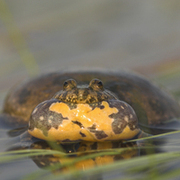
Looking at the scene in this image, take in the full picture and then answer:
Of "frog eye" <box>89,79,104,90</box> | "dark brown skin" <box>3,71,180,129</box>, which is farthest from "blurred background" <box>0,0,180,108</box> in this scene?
"frog eye" <box>89,79,104,90</box>

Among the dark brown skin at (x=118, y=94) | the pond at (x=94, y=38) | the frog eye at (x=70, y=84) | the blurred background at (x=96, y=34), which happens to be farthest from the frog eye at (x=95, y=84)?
the blurred background at (x=96, y=34)

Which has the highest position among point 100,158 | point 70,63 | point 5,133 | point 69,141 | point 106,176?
point 70,63

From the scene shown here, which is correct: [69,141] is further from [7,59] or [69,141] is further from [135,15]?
[135,15]

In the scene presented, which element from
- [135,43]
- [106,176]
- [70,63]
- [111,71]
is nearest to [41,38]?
[70,63]

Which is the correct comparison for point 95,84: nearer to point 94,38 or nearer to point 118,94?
point 118,94

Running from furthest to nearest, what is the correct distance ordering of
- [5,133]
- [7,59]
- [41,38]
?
[41,38]
[7,59]
[5,133]

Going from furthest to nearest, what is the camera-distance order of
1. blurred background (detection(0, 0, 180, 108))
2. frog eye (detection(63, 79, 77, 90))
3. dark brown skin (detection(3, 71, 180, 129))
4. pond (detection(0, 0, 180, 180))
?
blurred background (detection(0, 0, 180, 108))
pond (detection(0, 0, 180, 180))
dark brown skin (detection(3, 71, 180, 129))
frog eye (detection(63, 79, 77, 90))

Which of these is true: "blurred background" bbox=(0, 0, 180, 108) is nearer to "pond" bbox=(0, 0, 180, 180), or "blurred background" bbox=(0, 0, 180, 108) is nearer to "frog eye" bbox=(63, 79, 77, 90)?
"pond" bbox=(0, 0, 180, 180)
